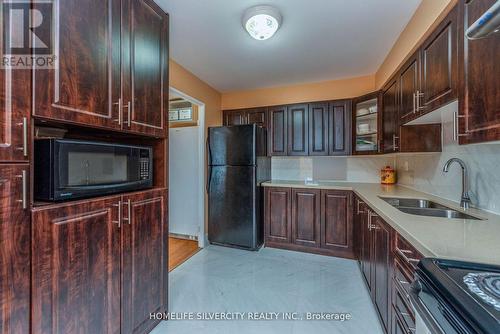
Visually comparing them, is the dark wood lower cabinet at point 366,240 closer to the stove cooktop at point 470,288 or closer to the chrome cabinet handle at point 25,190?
the stove cooktop at point 470,288

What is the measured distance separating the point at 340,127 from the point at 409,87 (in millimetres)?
1291

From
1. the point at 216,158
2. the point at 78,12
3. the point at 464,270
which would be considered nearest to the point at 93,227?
the point at 78,12

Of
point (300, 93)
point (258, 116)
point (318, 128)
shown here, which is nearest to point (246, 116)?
point (258, 116)

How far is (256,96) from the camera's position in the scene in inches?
151

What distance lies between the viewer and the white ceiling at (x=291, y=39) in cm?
182

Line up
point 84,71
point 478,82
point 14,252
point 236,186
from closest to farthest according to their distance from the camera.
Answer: point 14,252 → point 478,82 → point 84,71 → point 236,186

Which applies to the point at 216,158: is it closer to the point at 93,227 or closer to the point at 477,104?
the point at 93,227

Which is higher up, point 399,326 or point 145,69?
point 145,69

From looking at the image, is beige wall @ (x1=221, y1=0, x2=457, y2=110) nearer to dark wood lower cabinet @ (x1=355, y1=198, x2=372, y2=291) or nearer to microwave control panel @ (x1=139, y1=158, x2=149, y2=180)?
dark wood lower cabinet @ (x1=355, y1=198, x2=372, y2=291)

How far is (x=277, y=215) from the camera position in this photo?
325cm

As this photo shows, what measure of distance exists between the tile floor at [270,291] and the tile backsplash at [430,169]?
118cm

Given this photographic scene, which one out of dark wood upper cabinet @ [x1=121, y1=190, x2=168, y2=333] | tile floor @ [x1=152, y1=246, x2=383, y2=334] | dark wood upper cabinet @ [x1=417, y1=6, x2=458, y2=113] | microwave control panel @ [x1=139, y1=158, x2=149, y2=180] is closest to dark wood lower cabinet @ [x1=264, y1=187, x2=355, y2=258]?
tile floor @ [x1=152, y1=246, x2=383, y2=334]

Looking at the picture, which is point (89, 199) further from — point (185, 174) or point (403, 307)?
point (185, 174)

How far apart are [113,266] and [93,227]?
0.93 ft
